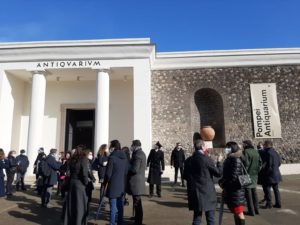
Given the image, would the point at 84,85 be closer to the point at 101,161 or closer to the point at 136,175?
the point at 101,161

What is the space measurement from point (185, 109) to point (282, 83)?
5.46m

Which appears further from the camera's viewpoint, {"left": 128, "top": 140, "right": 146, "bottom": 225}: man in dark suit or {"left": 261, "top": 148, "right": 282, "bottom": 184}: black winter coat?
{"left": 261, "top": 148, "right": 282, "bottom": 184}: black winter coat

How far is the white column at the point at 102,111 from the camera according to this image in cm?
1433

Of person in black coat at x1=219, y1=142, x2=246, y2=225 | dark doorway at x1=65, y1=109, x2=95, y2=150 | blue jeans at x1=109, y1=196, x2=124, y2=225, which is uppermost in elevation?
dark doorway at x1=65, y1=109, x2=95, y2=150

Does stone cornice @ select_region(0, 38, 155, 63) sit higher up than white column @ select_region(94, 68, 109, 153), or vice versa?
stone cornice @ select_region(0, 38, 155, 63)

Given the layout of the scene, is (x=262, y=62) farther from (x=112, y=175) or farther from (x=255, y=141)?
(x=112, y=175)

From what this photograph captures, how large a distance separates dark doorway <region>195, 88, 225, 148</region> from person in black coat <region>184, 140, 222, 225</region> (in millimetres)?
12273

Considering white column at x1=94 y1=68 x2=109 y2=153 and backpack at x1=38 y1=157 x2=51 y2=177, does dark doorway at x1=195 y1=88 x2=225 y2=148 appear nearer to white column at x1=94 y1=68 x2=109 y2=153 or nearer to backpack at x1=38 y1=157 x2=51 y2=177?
white column at x1=94 y1=68 x2=109 y2=153

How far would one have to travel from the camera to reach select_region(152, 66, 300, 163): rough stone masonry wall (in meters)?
16.0

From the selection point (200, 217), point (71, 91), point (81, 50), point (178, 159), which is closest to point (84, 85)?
point (71, 91)

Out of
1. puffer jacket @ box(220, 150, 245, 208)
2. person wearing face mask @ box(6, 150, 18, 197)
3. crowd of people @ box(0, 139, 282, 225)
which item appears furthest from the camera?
person wearing face mask @ box(6, 150, 18, 197)

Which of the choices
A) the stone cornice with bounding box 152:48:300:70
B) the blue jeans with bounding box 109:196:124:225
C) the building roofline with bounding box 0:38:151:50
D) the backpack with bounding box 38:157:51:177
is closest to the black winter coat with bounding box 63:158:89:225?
the blue jeans with bounding box 109:196:124:225

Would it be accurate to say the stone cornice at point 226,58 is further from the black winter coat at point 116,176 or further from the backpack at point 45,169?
the black winter coat at point 116,176

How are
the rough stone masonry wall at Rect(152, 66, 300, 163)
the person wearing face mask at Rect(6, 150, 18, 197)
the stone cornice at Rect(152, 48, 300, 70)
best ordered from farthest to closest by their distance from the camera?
the stone cornice at Rect(152, 48, 300, 70)
the rough stone masonry wall at Rect(152, 66, 300, 163)
the person wearing face mask at Rect(6, 150, 18, 197)
